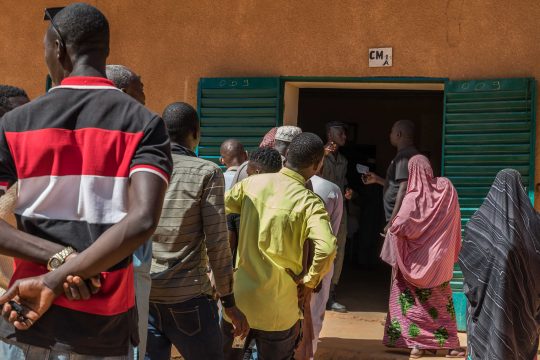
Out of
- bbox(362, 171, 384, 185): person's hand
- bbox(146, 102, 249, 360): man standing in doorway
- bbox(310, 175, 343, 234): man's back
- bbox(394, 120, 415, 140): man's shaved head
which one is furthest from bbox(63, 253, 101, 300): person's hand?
bbox(362, 171, 384, 185): person's hand

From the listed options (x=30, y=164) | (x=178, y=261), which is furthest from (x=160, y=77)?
(x=30, y=164)

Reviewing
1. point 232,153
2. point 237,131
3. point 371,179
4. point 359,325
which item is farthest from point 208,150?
point 359,325

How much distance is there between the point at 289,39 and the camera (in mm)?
7938

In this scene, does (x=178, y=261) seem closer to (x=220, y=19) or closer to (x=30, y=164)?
(x=30, y=164)

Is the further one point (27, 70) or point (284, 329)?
point (27, 70)

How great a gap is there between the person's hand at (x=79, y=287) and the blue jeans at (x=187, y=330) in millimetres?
1707

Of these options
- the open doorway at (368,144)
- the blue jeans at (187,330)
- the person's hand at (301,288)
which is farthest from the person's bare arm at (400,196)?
the blue jeans at (187,330)

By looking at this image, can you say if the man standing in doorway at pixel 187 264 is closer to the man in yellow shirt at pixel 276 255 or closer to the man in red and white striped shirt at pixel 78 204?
the man in yellow shirt at pixel 276 255

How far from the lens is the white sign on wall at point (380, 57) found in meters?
7.64

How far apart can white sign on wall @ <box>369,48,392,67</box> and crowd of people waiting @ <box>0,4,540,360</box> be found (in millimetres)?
576

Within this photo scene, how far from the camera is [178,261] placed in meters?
4.00

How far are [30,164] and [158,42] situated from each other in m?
6.11

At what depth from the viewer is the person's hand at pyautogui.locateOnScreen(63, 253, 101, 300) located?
2223mm

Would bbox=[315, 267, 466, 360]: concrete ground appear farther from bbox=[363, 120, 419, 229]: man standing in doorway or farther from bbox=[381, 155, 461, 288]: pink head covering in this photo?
bbox=[363, 120, 419, 229]: man standing in doorway
